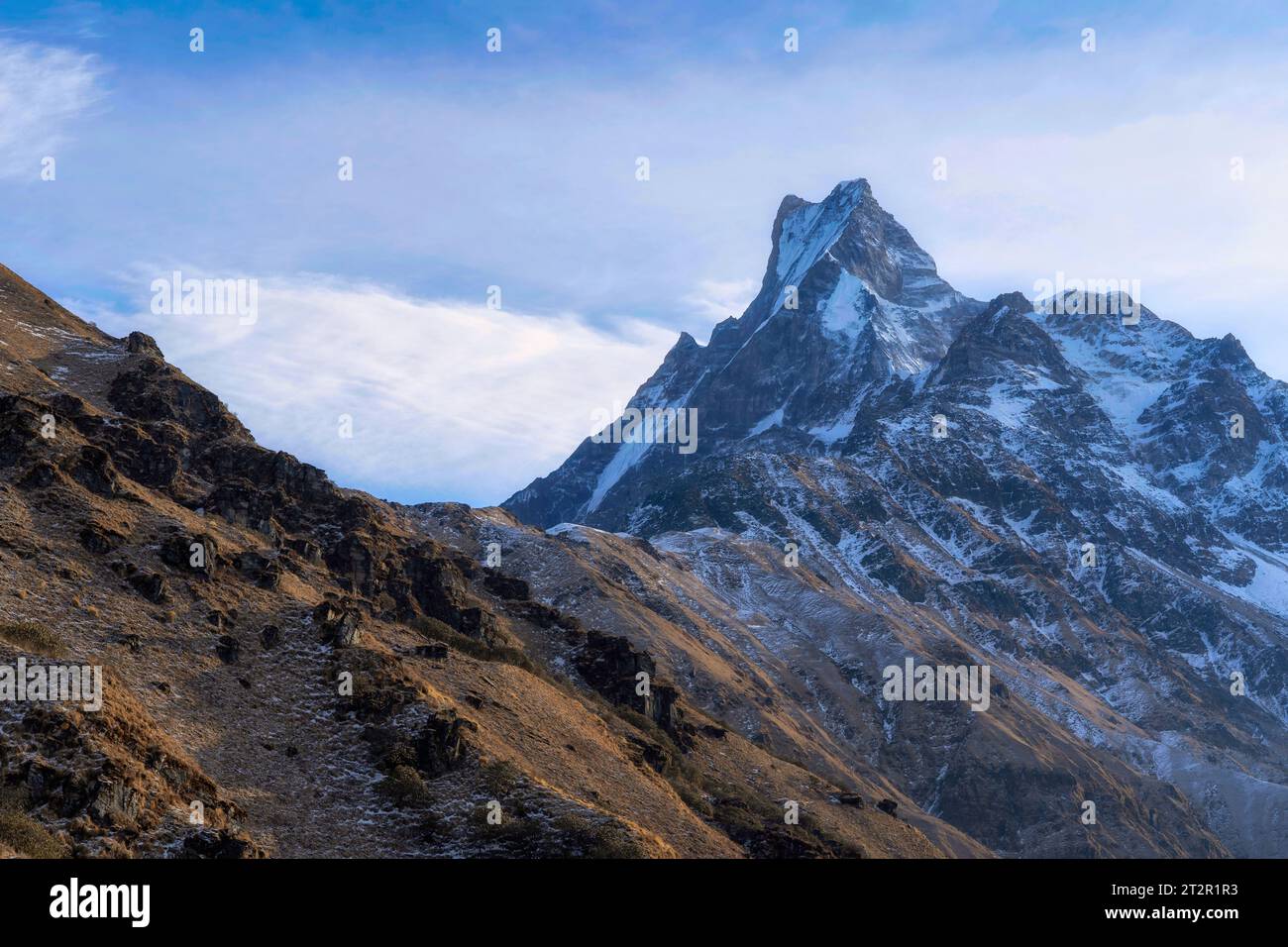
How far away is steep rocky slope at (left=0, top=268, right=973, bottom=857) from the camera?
225 feet

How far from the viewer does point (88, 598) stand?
8444cm

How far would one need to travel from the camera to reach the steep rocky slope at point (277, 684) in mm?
68688

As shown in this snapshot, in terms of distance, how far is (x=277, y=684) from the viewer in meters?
86.8
